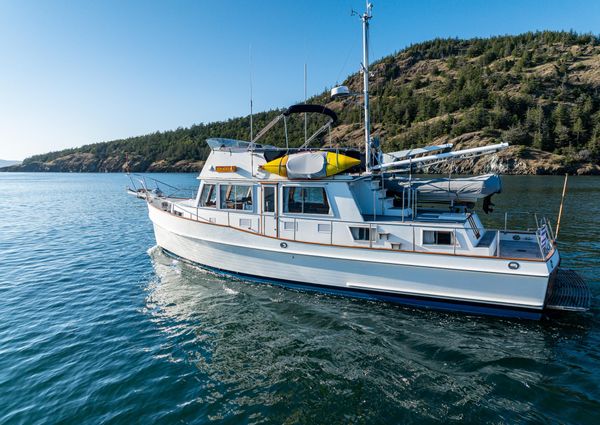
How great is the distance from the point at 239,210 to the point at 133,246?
9259 millimetres

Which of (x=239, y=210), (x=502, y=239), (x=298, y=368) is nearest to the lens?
(x=298, y=368)

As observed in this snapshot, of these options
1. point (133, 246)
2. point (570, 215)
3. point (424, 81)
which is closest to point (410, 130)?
point (424, 81)

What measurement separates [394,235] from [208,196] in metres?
6.97

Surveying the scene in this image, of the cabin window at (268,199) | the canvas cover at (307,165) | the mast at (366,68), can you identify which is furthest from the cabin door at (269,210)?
the mast at (366,68)

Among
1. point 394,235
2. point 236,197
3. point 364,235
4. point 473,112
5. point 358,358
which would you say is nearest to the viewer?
point 358,358

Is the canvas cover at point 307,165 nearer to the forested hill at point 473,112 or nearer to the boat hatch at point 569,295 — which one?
the boat hatch at point 569,295

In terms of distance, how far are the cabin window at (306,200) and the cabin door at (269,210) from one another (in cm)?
44

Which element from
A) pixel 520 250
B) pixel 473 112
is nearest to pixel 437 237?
pixel 520 250

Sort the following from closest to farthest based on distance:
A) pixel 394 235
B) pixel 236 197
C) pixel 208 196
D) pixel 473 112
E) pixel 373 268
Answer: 1. pixel 373 268
2. pixel 394 235
3. pixel 236 197
4. pixel 208 196
5. pixel 473 112

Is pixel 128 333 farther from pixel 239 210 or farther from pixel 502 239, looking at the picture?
pixel 502 239

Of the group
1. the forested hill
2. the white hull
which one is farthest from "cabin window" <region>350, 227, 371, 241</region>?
the forested hill

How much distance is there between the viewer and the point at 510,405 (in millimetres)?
5996

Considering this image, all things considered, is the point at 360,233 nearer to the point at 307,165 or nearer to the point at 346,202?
the point at 346,202

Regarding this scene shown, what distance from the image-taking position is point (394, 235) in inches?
396
